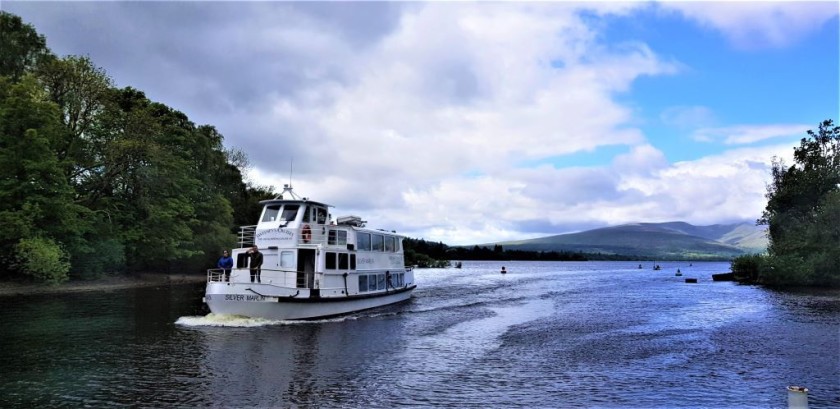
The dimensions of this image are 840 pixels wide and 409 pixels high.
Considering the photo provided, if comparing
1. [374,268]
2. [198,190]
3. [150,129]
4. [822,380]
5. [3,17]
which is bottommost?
[822,380]

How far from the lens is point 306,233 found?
34.3 meters

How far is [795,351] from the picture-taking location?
2381 centimetres

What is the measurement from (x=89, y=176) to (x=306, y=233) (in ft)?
131

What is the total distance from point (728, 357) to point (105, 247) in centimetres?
5656

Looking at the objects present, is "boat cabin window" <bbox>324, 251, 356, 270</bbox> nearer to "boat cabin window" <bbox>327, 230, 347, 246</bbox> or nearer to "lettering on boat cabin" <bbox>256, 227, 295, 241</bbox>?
"boat cabin window" <bbox>327, 230, 347, 246</bbox>

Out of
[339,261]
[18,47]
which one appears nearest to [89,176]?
[18,47]

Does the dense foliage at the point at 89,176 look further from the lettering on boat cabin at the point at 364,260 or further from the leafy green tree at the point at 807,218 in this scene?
the leafy green tree at the point at 807,218

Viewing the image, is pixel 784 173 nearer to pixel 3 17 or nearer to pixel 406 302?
pixel 406 302

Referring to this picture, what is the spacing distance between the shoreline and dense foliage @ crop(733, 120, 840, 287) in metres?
73.3

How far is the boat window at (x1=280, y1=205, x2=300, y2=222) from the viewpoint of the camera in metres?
34.7

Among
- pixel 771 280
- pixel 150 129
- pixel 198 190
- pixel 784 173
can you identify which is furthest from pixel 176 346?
pixel 784 173

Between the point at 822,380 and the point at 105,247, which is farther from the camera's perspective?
the point at 105,247

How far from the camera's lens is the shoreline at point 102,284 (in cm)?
4684

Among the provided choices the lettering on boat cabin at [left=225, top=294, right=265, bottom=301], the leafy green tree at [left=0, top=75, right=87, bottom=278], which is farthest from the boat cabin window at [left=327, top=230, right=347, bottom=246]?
the leafy green tree at [left=0, top=75, right=87, bottom=278]
